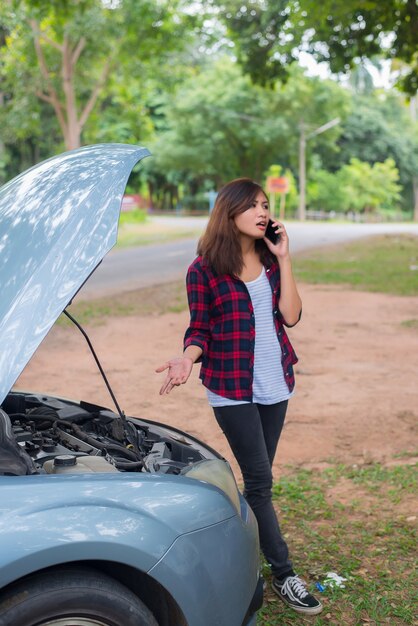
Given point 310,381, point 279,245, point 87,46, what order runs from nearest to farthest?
point 279,245
point 310,381
point 87,46

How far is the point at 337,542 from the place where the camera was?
13.3 feet

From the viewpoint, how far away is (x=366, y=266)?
18531 millimetres

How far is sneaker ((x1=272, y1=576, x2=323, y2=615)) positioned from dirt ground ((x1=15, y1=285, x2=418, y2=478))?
1802mm

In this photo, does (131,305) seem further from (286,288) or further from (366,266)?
(286,288)

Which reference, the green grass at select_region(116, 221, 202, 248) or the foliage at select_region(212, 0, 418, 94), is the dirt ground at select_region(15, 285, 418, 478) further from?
the green grass at select_region(116, 221, 202, 248)

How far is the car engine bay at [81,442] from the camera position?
242 cm

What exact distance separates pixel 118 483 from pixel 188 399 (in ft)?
14.5

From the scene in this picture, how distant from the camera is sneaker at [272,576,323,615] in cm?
329

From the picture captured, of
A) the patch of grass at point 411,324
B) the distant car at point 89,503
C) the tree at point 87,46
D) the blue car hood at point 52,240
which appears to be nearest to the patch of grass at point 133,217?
the tree at point 87,46

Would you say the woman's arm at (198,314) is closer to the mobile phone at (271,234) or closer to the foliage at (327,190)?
the mobile phone at (271,234)

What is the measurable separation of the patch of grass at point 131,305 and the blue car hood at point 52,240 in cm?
784

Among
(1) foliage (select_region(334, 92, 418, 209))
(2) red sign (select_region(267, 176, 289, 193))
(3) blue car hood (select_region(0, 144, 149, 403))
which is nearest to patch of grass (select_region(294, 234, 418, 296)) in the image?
(3) blue car hood (select_region(0, 144, 149, 403))

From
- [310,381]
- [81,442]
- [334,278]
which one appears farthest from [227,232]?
[334,278]

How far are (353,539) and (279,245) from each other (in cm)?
169
